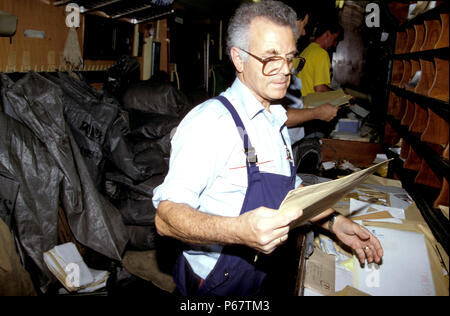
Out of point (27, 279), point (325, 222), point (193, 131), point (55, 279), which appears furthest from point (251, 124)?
point (55, 279)

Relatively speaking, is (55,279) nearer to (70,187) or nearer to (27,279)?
(27,279)

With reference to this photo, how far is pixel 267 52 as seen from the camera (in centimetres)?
126

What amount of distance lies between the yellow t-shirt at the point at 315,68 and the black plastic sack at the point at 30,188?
8.40 feet

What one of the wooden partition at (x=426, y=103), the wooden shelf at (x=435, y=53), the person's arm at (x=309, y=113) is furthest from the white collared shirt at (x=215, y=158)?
the person's arm at (x=309, y=113)

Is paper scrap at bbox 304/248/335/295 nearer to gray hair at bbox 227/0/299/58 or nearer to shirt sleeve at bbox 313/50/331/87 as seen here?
gray hair at bbox 227/0/299/58

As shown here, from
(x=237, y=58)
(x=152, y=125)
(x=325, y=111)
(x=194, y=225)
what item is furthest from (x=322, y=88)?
(x=194, y=225)

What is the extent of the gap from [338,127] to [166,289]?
2887 millimetres

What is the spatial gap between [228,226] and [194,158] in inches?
11.2

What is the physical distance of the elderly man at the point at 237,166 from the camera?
3.44 feet

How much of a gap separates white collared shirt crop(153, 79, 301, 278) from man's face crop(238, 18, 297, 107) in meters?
0.06

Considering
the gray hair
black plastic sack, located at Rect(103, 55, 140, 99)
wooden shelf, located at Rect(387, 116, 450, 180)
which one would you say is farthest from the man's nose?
black plastic sack, located at Rect(103, 55, 140, 99)

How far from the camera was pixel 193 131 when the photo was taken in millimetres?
1094

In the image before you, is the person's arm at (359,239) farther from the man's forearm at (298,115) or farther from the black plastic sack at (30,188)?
the black plastic sack at (30,188)

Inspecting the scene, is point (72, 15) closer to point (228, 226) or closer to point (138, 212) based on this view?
point (138, 212)
